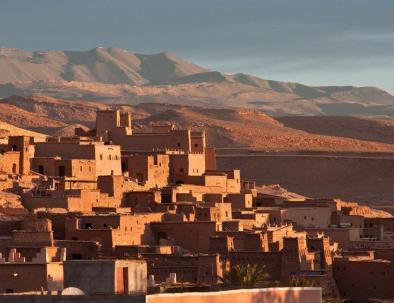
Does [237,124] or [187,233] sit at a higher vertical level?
[237,124]

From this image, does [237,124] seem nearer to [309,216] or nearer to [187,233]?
[309,216]

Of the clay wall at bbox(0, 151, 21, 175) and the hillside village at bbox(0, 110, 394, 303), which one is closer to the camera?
the hillside village at bbox(0, 110, 394, 303)

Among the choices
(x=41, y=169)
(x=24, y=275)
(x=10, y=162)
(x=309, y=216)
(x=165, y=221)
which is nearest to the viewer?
(x=24, y=275)

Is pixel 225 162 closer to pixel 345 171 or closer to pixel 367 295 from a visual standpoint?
pixel 345 171

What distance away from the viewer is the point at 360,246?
51.7m

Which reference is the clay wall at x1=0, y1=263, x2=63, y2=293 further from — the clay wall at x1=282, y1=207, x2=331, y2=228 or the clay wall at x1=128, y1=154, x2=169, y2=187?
the clay wall at x1=128, y1=154, x2=169, y2=187

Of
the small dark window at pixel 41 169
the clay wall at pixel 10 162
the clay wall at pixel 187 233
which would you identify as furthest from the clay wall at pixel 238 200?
the clay wall at pixel 187 233

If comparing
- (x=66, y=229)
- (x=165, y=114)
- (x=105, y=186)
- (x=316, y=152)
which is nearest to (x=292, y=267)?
(x=66, y=229)

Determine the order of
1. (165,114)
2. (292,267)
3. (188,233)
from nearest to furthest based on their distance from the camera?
(292,267) → (188,233) → (165,114)

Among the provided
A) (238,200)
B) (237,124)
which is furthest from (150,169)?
(237,124)

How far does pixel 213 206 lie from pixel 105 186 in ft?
13.2

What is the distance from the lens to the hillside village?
134 feet

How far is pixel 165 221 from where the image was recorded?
46.9 metres

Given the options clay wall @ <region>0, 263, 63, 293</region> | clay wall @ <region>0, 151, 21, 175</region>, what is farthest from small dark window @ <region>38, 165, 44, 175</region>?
clay wall @ <region>0, 263, 63, 293</region>
